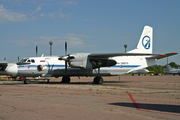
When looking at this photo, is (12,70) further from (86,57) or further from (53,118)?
(53,118)

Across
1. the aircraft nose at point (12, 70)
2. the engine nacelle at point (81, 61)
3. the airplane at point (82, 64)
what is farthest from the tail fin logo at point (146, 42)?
the aircraft nose at point (12, 70)

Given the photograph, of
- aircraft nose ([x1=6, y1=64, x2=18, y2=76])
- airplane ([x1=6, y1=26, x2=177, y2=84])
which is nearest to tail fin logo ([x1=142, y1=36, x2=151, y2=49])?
airplane ([x1=6, y1=26, x2=177, y2=84])

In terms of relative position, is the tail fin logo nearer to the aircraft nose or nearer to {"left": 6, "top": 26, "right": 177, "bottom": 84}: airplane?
{"left": 6, "top": 26, "right": 177, "bottom": 84}: airplane

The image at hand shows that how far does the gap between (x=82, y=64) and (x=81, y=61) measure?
379mm

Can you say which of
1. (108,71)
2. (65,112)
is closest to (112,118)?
(65,112)

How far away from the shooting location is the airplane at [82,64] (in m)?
22.9

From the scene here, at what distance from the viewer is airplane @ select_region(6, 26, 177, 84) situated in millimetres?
22859

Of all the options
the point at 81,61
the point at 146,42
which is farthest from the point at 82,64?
the point at 146,42

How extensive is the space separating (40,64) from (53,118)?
1769cm

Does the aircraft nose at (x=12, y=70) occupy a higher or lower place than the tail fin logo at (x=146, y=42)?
lower

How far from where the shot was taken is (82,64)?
23.5 meters

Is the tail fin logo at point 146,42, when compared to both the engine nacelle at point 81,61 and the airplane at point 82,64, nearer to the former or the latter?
the airplane at point 82,64

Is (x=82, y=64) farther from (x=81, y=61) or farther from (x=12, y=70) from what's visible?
(x=12, y=70)

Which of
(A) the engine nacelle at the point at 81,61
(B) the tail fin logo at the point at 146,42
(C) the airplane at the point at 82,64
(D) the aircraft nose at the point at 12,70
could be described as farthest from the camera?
(B) the tail fin logo at the point at 146,42
